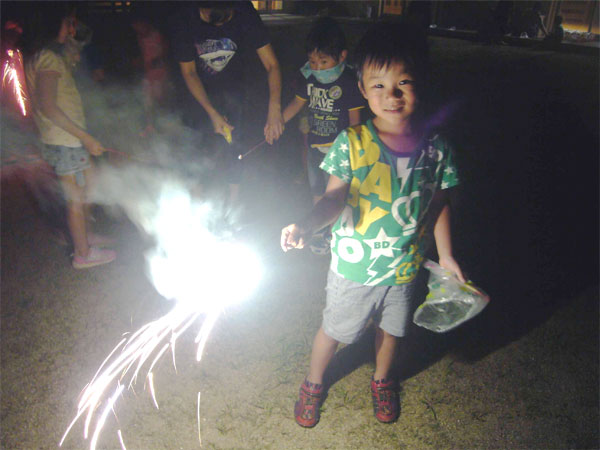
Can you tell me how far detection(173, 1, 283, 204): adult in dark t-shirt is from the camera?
3553 millimetres

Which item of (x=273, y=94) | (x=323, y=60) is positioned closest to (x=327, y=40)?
(x=323, y=60)

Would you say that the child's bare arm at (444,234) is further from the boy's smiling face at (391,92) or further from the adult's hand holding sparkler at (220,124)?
the adult's hand holding sparkler at (220,124)

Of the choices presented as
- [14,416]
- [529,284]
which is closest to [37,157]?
[14,416]

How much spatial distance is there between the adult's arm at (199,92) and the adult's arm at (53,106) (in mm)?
982

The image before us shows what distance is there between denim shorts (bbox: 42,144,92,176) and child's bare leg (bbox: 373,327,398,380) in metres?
2.70

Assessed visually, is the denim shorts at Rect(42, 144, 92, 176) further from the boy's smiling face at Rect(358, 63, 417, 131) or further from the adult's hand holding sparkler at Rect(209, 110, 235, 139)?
the boy's smiling face at Rect(358, 63, 417, 131)

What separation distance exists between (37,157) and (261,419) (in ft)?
12.6

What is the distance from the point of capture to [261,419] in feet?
8.08

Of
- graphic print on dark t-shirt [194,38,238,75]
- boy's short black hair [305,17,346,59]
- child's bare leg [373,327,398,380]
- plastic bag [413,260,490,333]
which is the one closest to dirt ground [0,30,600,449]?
child's bare leg [373,327,398,380]

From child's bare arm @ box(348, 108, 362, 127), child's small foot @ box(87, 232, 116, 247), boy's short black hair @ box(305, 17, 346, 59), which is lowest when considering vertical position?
child's small foot @ box(87, 232, 116, 247)

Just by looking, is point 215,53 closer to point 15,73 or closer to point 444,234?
point 15,73

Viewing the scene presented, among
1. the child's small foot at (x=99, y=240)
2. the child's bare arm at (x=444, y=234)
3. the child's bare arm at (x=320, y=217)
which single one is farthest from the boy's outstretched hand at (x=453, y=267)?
the child's small foot at (x=99, y=240)

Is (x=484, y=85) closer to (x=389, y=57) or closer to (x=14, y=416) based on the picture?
(x=389, y=57)

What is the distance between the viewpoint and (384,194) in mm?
1914
